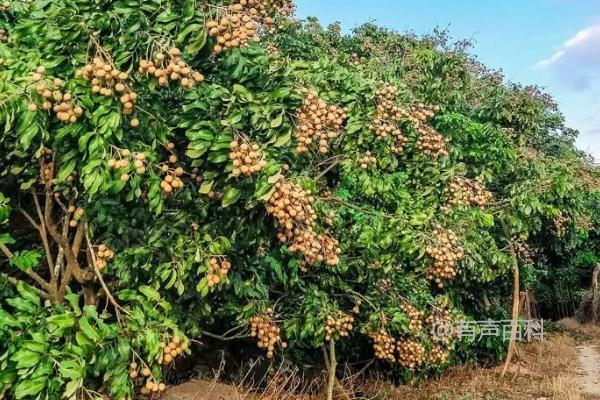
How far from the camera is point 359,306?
6.69 metres

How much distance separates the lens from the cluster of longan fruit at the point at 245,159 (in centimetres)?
281

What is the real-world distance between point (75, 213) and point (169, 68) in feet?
4.08

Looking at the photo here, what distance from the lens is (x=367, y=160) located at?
429 centimetres

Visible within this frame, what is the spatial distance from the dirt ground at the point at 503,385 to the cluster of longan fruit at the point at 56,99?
334 cm

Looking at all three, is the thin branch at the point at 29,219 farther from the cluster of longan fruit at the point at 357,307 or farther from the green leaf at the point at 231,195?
the cluster of longan fruit at the point at 357,307

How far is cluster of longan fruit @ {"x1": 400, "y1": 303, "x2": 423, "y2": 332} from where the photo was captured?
6567 millimetres

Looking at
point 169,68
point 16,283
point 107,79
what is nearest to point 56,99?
point 107,79

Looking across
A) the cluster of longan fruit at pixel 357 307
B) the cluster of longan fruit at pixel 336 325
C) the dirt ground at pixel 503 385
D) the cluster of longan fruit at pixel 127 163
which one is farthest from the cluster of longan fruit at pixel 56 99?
the cluster of longan fruit at pixel 357 307

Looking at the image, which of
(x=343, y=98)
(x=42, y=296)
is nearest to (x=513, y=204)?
(x=343, y=98)

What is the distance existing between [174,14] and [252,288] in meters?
2.69

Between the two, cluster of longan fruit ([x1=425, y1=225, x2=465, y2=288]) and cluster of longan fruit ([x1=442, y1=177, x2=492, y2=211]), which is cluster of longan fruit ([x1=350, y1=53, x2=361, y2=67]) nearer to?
cluster of longan fruit ([x1=442, y1=177, x2=492, y2=211])

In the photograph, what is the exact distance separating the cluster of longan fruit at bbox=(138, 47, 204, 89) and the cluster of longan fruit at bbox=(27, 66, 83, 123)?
346 millimetres

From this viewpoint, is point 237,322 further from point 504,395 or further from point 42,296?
point 504,395

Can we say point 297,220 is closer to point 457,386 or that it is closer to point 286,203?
point 286,203
